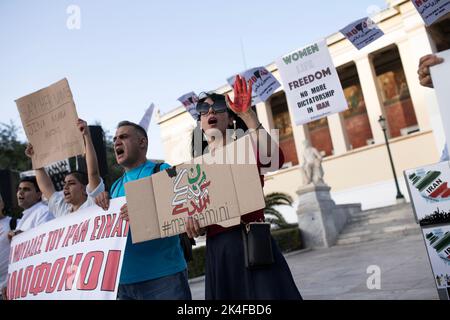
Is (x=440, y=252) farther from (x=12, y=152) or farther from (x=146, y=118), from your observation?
(x=12, y=152)

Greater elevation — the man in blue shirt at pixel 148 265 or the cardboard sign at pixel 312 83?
the cardboard sign at pixel 312 83

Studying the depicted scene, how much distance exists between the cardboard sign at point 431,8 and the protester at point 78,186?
9.86ft

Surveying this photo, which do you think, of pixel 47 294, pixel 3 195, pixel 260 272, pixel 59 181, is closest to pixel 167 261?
pixel 260 272

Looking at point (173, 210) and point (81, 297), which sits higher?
point (173, 210)

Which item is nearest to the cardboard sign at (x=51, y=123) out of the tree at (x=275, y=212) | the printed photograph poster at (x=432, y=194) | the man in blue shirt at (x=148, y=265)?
the man in blue shirt at (x=148, y=265)

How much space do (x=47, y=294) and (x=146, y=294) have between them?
858 millimetres

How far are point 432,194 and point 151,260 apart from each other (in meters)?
2.21

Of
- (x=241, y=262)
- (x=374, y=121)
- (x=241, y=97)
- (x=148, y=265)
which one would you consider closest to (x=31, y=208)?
(x=148, y=265)

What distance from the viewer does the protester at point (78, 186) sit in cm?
316

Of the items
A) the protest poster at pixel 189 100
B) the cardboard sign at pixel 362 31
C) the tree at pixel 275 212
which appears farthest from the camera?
the tree at pixel 275 212

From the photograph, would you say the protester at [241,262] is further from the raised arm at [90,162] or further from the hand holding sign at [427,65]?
the raised arm at [90,162]

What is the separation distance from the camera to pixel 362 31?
4520 mm
